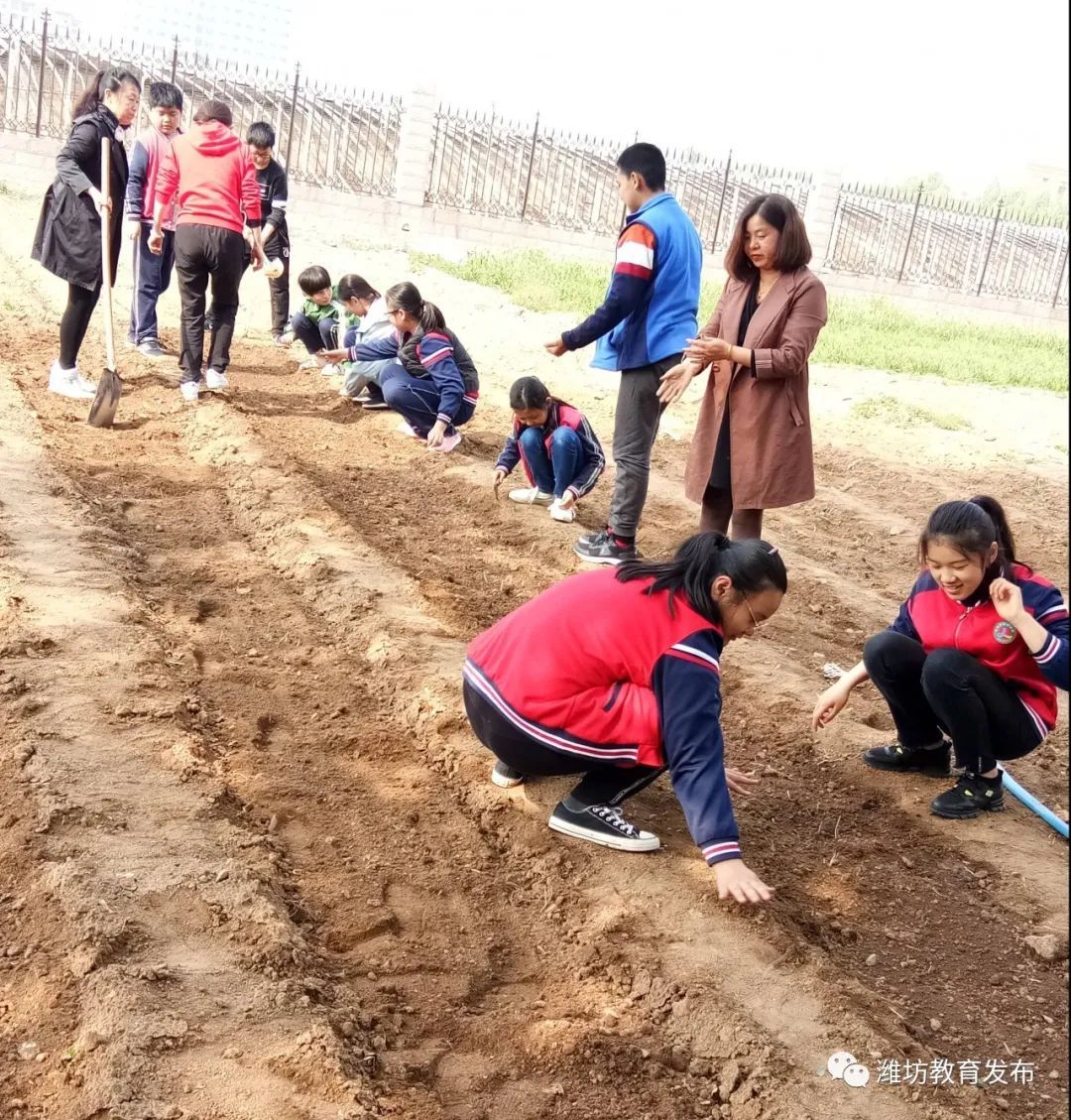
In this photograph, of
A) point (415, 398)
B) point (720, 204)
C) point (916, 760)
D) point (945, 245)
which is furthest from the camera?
point (945, 245)

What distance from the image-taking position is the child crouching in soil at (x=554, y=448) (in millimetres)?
5824

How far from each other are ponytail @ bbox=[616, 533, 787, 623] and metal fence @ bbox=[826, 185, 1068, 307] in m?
17.2

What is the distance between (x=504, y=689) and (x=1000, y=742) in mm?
1527

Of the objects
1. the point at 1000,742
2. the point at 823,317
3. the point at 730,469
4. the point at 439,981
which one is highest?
the point at 823,317

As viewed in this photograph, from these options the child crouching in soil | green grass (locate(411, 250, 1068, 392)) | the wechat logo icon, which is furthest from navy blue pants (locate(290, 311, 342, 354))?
the wechat logo icon

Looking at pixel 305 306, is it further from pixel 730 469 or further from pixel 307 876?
pixel 307 876

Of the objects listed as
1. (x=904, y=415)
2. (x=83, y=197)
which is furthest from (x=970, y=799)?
(x=904, y=415)

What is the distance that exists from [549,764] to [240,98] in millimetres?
15290

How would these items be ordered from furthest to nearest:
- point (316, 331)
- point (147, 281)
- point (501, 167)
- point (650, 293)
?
point (501, 167) → point (316, 331) → point (147, 281) → point (650, 293)

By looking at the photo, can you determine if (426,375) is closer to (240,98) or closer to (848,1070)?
(848,1070)

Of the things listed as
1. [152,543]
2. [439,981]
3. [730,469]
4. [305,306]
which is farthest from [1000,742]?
[305,306]

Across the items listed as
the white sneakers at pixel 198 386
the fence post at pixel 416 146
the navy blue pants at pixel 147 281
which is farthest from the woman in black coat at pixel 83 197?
the fence post at pixel 416 146

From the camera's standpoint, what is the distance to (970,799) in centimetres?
368

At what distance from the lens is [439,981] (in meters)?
2.79
